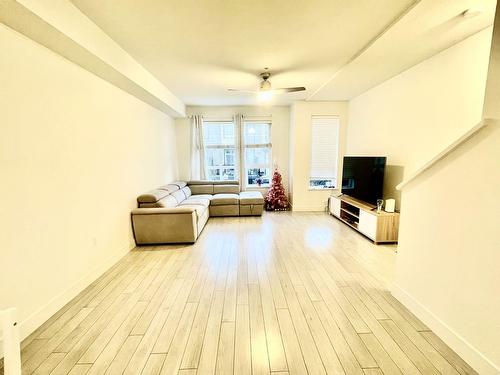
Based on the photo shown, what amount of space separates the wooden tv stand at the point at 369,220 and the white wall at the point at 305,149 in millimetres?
1001

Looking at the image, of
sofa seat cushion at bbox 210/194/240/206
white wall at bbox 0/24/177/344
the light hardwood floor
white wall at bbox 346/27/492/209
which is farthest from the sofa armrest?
white wall at bbox 346/27/492/209

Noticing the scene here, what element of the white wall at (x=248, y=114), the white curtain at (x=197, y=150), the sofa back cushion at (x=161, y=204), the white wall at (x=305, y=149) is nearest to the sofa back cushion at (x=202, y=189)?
the white curtain at (x=197, y=150)

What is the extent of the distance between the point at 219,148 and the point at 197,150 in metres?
0.60

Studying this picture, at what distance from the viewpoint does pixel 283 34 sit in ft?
8.23

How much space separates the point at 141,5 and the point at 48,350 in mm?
2927

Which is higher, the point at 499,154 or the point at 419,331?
the point at 499,154

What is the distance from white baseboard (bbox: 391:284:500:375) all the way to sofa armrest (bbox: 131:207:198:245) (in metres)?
2.90

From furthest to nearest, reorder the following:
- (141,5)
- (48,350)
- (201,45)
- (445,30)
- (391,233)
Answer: (391,233), (201,45), (445,30), (141,5), (48,350)

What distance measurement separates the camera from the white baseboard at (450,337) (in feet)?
4.74

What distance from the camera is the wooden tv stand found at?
11.9 feet

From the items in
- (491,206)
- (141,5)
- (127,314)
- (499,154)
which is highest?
(141,5)

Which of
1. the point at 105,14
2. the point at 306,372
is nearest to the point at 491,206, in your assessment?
the point at 306,372

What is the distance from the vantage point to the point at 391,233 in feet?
12.0

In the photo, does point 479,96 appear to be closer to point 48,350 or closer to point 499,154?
point 499,154
